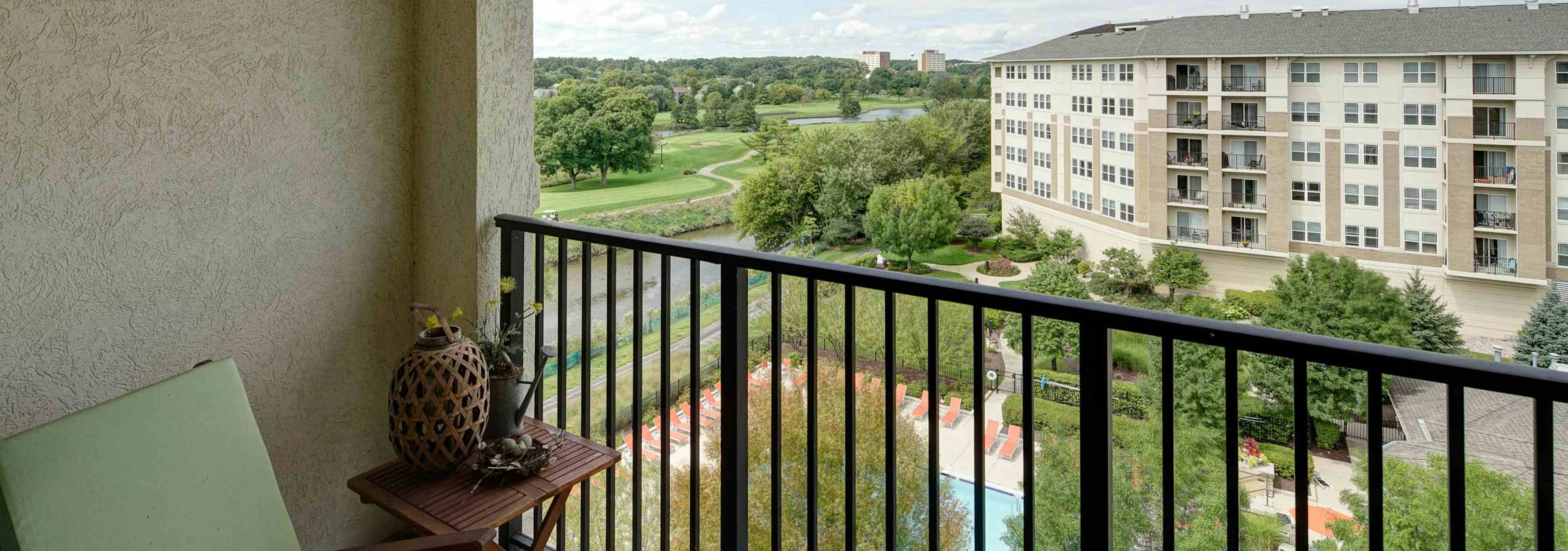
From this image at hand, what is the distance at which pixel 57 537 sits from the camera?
102 centimetres

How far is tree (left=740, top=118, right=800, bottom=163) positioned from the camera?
31.3ft

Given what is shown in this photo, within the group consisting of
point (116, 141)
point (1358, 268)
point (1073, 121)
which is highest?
point (1073, 121)

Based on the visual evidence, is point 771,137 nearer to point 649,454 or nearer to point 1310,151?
point 649,454

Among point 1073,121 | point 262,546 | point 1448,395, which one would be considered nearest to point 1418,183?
point 1073,121

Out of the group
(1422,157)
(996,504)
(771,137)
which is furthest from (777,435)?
(1422,157)

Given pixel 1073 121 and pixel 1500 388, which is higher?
pixel 1073 121

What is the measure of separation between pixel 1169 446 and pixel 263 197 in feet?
5.95

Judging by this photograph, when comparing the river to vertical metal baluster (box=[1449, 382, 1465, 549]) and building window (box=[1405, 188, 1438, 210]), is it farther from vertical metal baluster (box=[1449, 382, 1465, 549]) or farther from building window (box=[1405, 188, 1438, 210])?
building window (box=[1405, 188, 1438, 210])

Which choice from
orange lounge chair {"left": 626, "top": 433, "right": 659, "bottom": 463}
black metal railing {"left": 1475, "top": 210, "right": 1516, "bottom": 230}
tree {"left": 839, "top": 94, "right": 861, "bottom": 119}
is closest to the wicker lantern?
orange lounge chair {"left": 626, "top": 433, "right": 659, "bottom": 463}

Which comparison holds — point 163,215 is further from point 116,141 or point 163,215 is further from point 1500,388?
point 1500,388

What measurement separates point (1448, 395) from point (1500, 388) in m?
0.04

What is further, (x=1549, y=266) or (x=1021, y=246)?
(x=1021, y=246)

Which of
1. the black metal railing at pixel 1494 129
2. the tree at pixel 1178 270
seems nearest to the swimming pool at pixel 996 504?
the tree at pixel 1178 270

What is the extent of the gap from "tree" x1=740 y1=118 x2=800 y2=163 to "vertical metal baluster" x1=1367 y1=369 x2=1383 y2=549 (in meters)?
8.85
